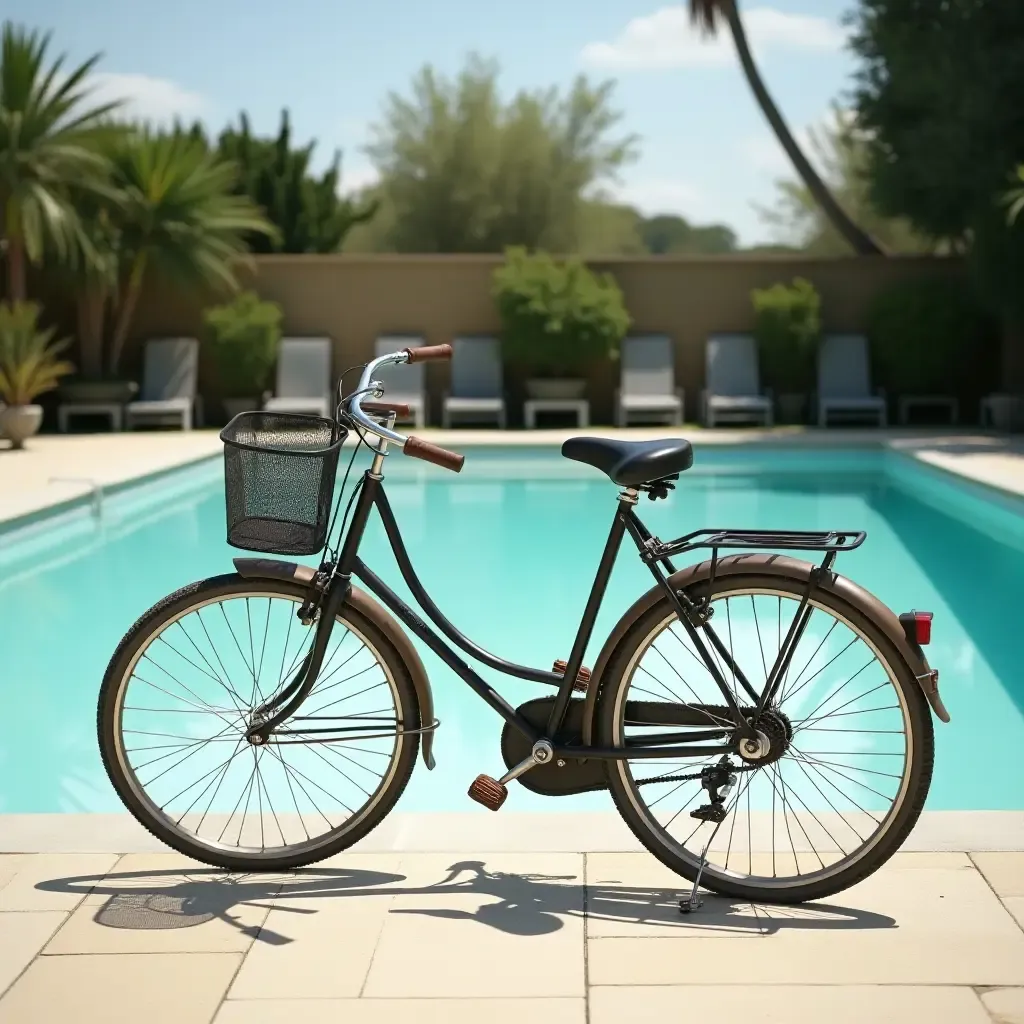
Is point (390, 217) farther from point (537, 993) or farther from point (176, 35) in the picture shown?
point (537, 993)

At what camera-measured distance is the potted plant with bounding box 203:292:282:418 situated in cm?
1413

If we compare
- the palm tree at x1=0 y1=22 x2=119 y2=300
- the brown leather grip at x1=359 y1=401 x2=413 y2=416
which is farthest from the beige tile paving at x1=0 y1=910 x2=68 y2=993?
the palm tree at x1=0 y1=22 x2=119 y2=300

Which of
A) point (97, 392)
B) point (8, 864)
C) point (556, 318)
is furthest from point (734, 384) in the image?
point (8, 864)

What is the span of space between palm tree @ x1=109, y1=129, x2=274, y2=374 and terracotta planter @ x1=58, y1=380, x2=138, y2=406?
100 centimetres

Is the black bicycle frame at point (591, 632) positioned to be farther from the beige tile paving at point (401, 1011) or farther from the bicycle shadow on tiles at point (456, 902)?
the beige tile paving at point (401, 1011)

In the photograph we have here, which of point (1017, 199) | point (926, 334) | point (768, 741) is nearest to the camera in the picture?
point (768, 741)

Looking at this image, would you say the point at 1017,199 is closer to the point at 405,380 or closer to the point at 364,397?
the point at 405,380

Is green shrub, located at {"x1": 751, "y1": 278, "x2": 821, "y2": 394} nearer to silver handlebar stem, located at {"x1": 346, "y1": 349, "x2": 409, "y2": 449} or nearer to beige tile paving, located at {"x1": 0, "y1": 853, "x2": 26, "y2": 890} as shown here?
silver handlebar stem, located at {"x1": 346, "y1": 349, "x2": 409, "y2": 449}

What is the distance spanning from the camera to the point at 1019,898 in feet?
8.50

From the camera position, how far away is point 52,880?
2.73m

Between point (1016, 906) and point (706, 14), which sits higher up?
point (706, 14)

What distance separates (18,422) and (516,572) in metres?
5.66

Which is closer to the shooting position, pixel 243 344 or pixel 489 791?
pixel 489 791

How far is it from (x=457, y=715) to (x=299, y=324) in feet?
34.0
